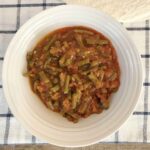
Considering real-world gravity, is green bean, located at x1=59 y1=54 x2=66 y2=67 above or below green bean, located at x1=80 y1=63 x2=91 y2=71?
above

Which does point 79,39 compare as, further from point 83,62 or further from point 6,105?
point 6,105

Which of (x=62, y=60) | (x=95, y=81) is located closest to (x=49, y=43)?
(x=62, y=60)

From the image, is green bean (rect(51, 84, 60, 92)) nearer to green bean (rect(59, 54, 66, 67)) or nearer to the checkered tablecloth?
green bean (rect(59, 54, 66, 67))

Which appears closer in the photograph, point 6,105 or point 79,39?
point 79,39

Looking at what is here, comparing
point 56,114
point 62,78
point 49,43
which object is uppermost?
point 49,43

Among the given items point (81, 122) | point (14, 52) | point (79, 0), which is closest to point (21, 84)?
point (14, 52)

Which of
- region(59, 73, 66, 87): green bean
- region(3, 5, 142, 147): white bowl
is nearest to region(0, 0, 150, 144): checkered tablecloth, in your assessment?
region(3, 5, 142, 147): white bowl

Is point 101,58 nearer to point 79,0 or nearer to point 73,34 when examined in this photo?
point 73,34
